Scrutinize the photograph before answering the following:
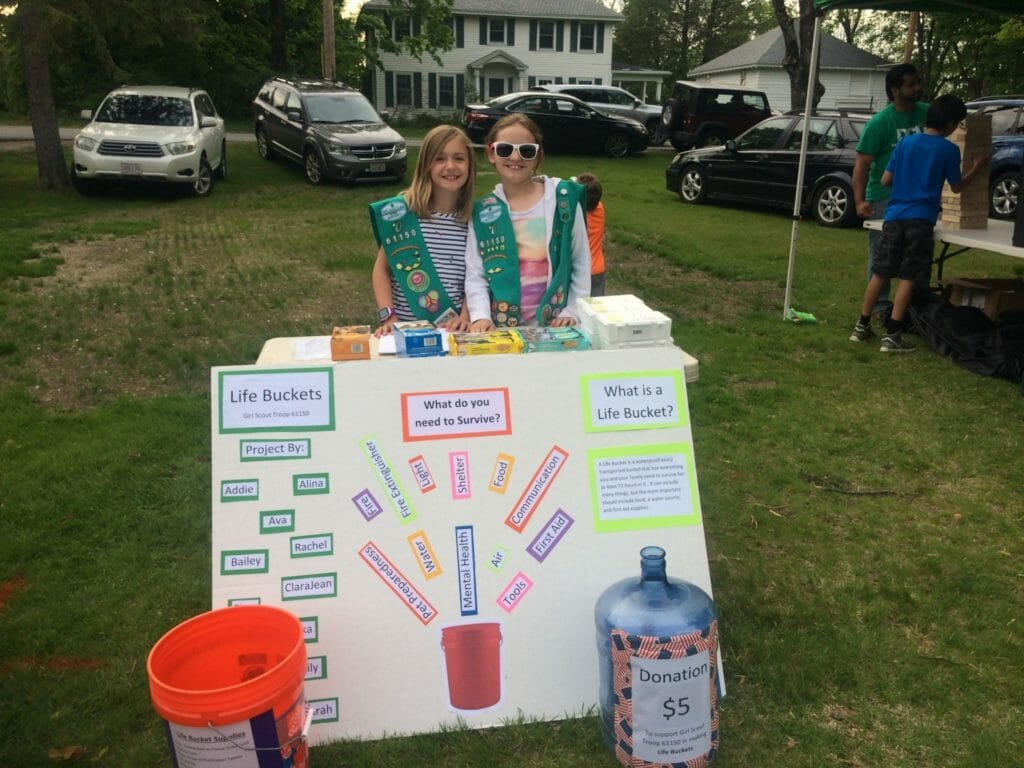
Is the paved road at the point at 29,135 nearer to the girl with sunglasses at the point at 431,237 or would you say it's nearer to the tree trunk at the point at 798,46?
the tree trunk at the point at 798,46

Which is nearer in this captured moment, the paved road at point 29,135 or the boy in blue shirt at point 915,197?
the boy in blue shirt at point 915,197

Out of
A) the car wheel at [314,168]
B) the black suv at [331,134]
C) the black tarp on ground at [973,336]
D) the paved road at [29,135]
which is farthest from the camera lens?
the paved road at [29,135]

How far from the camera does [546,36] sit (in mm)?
40656

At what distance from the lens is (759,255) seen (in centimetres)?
975

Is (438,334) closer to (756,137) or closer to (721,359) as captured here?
(721,359)

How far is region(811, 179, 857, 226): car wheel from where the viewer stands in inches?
450

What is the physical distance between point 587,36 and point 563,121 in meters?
24.3

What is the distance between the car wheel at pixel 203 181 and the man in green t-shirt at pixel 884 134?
1000 centimetres

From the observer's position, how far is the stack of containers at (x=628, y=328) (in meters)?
2.62

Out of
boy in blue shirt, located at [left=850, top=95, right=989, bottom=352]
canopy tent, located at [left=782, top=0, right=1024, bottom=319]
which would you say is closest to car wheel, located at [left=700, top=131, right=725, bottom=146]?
canopy tent, located at [left=782, top=0, right=1024, bottom=319]

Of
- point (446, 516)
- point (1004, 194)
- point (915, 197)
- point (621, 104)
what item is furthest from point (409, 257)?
point (621, 104)

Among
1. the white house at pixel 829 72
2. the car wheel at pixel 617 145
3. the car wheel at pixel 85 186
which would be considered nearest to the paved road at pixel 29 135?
the car wheel at pixel 85 186

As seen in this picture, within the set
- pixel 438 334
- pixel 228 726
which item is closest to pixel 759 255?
pixel 438 334

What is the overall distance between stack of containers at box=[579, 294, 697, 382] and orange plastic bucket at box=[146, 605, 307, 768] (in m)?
1.27
